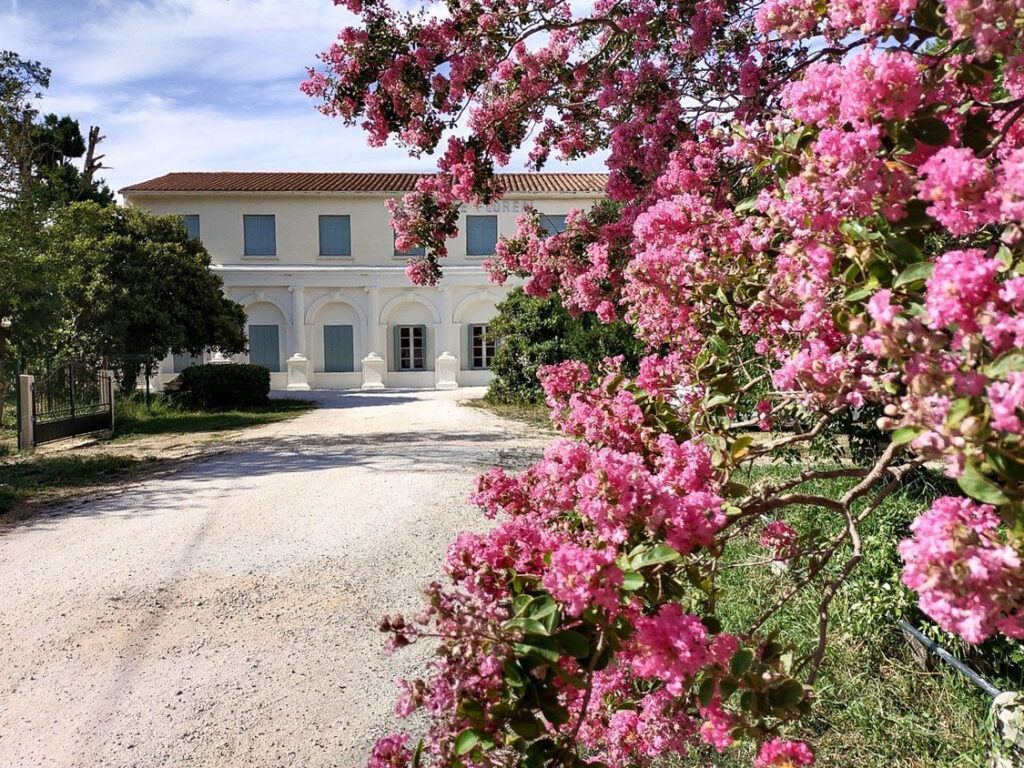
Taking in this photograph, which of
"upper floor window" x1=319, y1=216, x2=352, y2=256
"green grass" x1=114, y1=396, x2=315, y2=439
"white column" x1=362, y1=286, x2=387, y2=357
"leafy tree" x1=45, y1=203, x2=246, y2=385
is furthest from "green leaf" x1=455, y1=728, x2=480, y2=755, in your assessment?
"upper floor window" x1=319, y1=216, x2=352, y2=256

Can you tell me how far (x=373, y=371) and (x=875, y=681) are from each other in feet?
75.8

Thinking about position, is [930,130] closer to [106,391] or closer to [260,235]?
[106,391]

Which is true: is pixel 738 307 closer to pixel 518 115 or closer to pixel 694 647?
pixel 694 647

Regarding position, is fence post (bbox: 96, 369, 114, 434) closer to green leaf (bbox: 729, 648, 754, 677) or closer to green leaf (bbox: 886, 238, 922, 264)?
green leaf (bbox: 729, 648, 754, 677)

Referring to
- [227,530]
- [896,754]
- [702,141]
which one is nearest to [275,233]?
[227,530]

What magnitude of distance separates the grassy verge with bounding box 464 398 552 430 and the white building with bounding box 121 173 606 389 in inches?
303

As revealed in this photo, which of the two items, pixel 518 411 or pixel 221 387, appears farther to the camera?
pixel 221 387

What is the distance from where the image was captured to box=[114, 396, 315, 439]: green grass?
13711mm

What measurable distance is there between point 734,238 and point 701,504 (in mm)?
1360

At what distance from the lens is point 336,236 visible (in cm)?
2553

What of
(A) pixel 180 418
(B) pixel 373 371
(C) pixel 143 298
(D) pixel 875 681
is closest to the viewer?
(D) pixel 875 681

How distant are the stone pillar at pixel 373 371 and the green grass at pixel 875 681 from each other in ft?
71.2

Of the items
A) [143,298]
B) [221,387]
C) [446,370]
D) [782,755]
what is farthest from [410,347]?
[782,755]

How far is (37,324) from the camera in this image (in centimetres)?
1101
